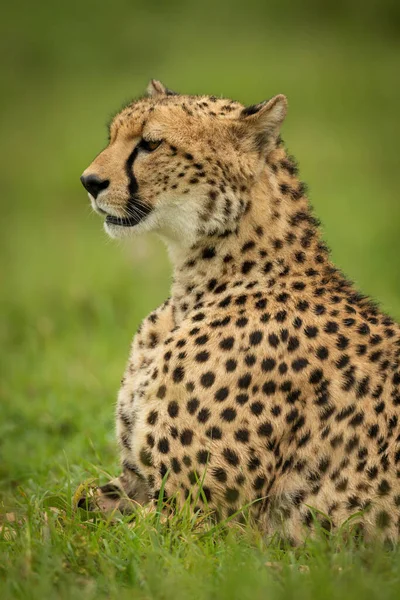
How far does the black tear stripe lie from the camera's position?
3449 mm

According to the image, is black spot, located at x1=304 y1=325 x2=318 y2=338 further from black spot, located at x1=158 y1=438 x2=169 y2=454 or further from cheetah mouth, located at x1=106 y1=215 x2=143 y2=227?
cheetah mouth, located at x1=106 y1=215 x2=143 y2=227

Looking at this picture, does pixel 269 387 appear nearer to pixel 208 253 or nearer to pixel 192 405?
pixel 192 405

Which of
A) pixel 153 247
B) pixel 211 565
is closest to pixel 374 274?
pixel 153 247

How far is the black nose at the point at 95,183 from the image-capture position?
3.41 m

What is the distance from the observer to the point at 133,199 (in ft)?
11.4

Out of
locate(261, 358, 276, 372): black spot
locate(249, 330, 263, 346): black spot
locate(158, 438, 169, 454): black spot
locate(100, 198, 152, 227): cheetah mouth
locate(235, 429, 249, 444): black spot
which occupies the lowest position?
locate(158, 438, 169, 454): black spot

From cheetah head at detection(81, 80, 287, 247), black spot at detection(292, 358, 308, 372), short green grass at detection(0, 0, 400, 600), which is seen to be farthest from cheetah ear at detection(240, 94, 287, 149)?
short green grass at detection(0, 0, 400, 600)

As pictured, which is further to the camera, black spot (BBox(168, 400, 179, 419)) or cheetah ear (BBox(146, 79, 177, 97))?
cheetah ear (BBox(146, 79, 177, 97))

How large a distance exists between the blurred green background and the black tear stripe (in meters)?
0.94

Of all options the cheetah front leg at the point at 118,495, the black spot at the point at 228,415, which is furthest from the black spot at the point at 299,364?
the cheetah front leg at the point at 118,495

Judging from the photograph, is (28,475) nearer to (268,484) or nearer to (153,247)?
(268,484)

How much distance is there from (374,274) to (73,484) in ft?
15.2

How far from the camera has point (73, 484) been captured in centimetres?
383

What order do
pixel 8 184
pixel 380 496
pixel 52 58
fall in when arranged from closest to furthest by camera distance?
pixel 380 496, pixel 8 184, pixel 52 58
